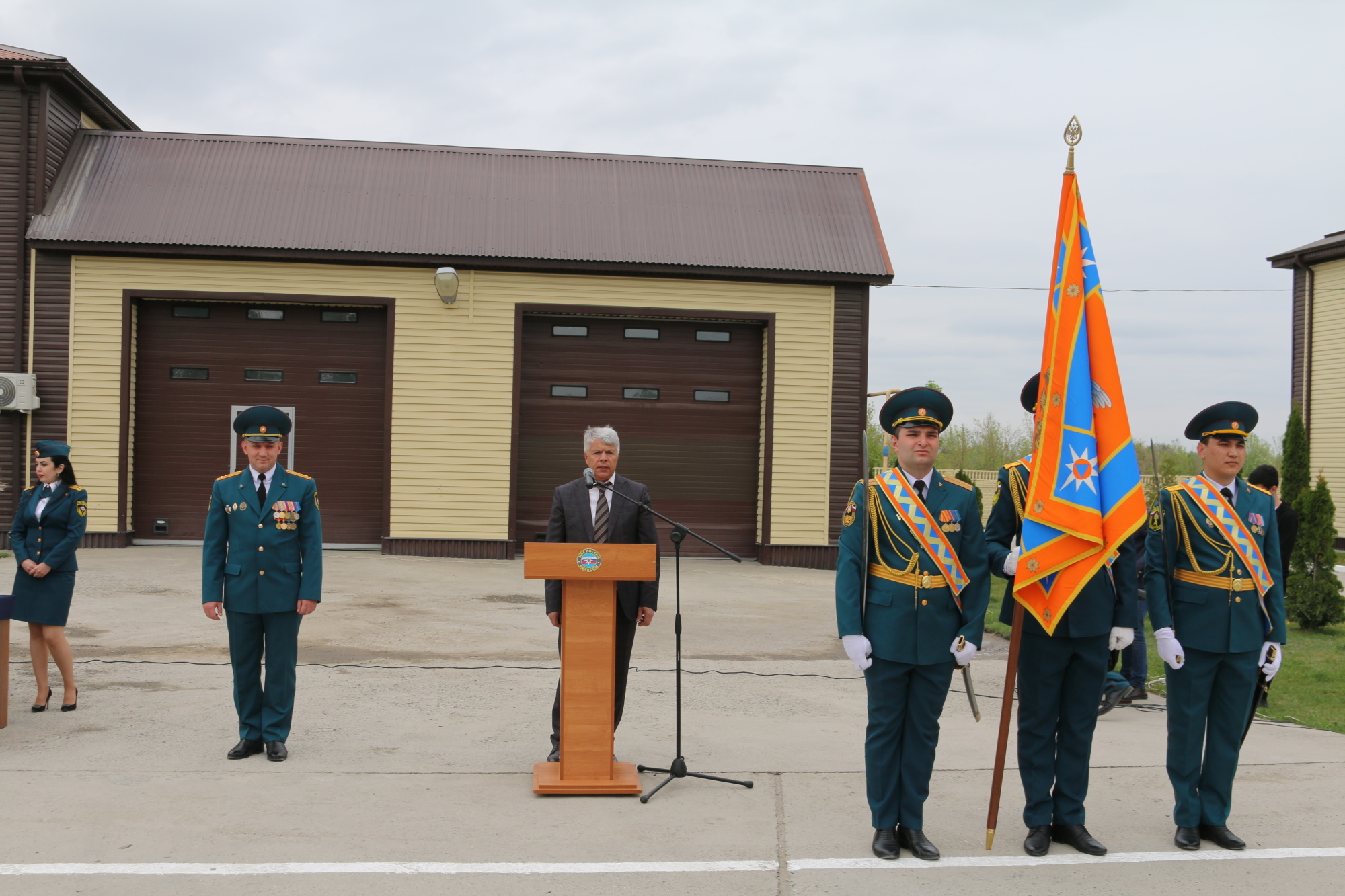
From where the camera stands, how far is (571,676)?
529cm

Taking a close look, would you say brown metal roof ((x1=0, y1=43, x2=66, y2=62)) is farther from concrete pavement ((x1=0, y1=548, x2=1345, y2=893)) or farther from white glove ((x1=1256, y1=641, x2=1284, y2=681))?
white glove ((x1=1256, y1=641, x2=1284, y2=681))

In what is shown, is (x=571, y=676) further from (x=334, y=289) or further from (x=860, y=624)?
(x=334, y=289)

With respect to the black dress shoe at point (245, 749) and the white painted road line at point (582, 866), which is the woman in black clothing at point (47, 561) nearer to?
the black dress shoe at point (245, 749)

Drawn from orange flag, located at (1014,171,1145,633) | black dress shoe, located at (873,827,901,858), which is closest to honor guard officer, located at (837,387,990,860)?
black dress shoe, located at (873,827,901,858)

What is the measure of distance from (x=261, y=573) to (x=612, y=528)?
2002 mm

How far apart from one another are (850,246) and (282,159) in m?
9.18

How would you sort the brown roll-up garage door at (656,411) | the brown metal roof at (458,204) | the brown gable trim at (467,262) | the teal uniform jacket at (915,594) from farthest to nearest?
the brown roll-up garage door at (656,411) → the brown metal roof at (458,204) → the brown gable trim at (467,262) → the teal uniform jacket at (915,594)

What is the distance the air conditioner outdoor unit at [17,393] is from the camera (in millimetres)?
15125

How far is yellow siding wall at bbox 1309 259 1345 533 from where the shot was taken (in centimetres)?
2247

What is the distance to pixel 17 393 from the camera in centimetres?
1518

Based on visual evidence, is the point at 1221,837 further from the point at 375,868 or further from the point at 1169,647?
the point at 375,868

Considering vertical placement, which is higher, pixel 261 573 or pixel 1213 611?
pixel 1213 611

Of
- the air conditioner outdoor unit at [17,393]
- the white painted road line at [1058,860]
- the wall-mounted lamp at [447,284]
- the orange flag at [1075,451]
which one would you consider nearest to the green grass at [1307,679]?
the white painted road line at [1058,860]

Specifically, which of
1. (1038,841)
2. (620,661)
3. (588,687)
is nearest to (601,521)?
(620,661)
